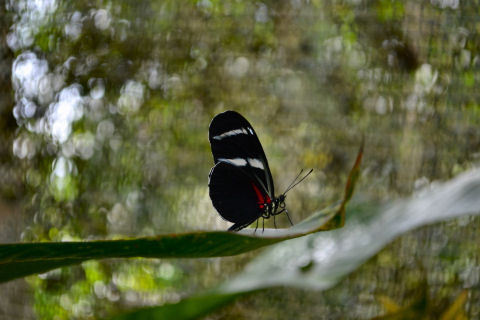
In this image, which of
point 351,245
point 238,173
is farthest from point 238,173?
point 351,245

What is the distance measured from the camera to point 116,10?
1337mm

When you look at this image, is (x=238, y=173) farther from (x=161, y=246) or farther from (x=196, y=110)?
(x=196, y=110)

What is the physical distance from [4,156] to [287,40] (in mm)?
950

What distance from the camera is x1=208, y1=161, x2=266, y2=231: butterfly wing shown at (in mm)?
442

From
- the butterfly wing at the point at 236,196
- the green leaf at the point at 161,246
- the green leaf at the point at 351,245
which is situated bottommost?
the butterfly wing at the point at 236,196

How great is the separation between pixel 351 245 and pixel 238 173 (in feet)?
0.66

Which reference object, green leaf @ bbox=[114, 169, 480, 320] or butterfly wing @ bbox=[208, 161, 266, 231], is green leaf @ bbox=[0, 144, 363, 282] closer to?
green leaf @ bbox=[114, 169, 480, 320]

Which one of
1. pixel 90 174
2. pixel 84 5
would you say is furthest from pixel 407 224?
pixel 84 5

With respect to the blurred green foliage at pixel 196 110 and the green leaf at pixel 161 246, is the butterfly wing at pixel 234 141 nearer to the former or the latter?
the green leaf at pixel 161 246

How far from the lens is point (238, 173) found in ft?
1.43

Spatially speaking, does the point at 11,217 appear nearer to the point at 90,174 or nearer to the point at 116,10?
the point at 90,174

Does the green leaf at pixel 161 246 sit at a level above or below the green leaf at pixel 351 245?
above

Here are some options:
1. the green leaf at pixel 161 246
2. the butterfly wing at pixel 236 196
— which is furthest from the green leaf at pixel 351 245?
the butterfly wing at pixel 236 196

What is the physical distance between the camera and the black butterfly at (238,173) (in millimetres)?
393
